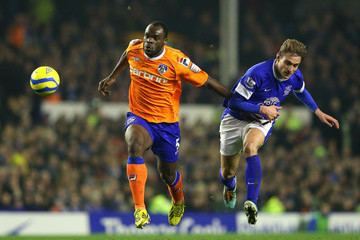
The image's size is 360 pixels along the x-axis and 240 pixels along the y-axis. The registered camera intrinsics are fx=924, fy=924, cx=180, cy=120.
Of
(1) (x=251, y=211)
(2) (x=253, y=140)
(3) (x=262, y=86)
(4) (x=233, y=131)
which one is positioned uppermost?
(3) (x=262, y=86)

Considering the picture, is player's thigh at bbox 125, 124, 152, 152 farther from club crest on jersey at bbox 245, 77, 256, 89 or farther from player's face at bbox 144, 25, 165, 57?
club crest on jersey at bbox 245, 77, 256, 89

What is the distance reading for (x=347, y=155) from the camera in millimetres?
23812

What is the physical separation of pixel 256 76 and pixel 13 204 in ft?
27.2

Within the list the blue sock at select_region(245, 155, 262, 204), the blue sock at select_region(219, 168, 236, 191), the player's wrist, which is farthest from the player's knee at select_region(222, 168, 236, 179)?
the player's wrist

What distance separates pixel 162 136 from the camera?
11891 mm

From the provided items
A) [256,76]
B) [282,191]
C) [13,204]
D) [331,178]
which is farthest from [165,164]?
[331,178]

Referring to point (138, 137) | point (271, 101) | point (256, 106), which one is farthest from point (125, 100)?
point (138, 137)

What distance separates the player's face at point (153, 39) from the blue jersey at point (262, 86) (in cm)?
123

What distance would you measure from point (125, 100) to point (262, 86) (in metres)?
12.5

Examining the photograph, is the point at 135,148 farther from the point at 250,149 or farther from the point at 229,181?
the point at 229,181

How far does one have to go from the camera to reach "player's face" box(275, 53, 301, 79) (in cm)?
1168

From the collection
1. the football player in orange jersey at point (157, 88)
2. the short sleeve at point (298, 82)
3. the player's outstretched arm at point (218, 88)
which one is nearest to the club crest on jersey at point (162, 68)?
the football player in orange jersey at point (157, 88)

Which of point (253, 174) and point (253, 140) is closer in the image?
point (253, 174)

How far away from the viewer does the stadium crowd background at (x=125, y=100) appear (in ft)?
65.8
